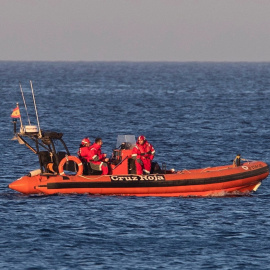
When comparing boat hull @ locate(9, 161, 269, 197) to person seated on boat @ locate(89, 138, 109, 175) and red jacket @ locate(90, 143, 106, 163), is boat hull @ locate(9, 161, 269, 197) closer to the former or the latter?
person seated on boat @ locate(89, 138, 109, 175)

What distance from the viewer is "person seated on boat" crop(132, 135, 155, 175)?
27906mm

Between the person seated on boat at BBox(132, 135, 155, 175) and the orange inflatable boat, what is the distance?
0.76 ft

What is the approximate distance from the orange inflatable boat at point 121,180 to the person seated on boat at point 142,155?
0.23 metres

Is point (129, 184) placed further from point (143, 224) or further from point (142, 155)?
point (143, 224)

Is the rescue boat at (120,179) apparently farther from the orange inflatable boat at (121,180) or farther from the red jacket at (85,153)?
the red jacket at (85,153)

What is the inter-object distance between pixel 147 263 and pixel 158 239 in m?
2.20

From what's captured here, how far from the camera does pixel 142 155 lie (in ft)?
91.7

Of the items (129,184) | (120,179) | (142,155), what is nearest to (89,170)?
(120,179)

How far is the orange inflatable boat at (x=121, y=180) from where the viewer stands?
2766cm

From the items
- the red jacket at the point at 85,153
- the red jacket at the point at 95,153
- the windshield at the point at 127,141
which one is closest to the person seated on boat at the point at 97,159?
the red jacket at the point at 95,153

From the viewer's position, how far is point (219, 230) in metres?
23.2

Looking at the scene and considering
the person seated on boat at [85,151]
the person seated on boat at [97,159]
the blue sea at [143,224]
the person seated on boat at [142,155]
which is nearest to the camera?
the blue sea at [143,224]

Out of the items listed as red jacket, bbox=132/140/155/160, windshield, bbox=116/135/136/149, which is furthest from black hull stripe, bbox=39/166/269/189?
windshield, bbox=116/135/136/149

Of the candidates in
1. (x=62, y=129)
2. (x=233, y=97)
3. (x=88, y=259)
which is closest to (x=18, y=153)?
(x=62, y=129)
